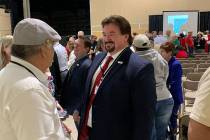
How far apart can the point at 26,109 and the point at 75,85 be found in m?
2.88

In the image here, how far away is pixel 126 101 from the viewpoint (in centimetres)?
274

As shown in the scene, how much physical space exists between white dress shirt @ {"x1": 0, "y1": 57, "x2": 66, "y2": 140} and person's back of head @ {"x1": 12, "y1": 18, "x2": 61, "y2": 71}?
0.29 ft

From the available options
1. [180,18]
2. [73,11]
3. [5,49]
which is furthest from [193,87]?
[73,11]

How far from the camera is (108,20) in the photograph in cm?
294

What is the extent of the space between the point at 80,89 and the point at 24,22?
8.76 feet

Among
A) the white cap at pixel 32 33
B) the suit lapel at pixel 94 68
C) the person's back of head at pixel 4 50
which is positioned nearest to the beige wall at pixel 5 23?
the person's back of head at pixel 4 50

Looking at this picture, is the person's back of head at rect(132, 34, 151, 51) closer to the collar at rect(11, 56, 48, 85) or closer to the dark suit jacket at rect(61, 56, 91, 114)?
the dark suit jacket at rect(61, 56, 91, 114)

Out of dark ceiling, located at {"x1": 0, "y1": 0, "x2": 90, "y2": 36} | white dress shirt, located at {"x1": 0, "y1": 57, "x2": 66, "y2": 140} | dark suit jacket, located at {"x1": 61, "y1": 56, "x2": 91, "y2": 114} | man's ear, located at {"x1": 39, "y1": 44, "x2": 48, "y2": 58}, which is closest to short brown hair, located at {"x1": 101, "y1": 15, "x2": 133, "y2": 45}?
man's ear, located at {"x1": 39, "y1": 44, "x2": 48, "y2": 58}

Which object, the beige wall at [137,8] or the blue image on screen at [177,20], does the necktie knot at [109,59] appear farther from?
the beige wall at [137,8]

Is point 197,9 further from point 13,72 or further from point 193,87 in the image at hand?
point 13,72

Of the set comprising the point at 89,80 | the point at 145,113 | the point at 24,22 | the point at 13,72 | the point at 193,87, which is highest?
the point at 24,22

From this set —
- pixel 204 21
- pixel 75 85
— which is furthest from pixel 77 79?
pixel 204 21

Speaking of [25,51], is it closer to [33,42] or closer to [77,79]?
[33,42]

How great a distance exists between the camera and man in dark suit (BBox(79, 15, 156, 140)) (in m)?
2.73
